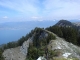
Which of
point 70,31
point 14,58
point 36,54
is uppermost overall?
point 70,31

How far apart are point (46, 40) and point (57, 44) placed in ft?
36.2

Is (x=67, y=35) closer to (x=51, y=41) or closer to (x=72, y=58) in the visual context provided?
(x=51, y=41)

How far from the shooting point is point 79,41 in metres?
93.6

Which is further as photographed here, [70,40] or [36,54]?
[70,40]

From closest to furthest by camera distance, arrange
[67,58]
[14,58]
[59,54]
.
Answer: [67,58] → [59,54] → [14,58]

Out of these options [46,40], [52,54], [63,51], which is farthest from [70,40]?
[52,54]

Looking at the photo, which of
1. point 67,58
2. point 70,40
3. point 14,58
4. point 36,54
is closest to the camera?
point 67,58

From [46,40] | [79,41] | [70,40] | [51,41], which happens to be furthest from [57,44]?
[79,41]

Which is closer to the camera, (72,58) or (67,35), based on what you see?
(72,58)

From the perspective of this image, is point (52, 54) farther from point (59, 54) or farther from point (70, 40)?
point (70, 40)

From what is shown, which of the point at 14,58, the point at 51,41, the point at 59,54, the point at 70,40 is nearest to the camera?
the point at 59,54

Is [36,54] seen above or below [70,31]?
below

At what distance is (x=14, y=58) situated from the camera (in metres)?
82.2

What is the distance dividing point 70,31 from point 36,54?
1378 inches
